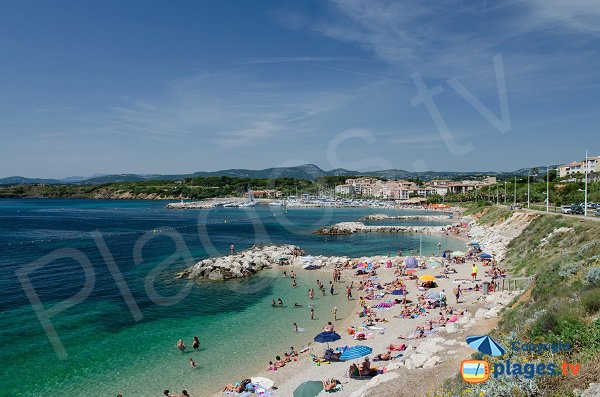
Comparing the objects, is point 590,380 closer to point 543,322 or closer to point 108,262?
point 543,322

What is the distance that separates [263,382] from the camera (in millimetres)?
14734

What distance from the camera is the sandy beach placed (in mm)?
12250

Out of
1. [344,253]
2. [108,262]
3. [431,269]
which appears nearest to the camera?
[431,269]

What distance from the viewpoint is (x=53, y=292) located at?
92.8ft

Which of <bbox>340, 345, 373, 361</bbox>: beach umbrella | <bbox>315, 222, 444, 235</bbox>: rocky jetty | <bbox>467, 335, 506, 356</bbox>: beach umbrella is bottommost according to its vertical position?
<bbox>315, 222, 444, 235</bbox>: rocky jetty

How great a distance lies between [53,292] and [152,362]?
15.4m

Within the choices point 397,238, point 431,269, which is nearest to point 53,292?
point 431,269

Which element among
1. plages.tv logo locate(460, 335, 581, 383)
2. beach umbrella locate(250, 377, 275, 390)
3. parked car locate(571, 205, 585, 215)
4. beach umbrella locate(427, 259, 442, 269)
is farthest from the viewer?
parked car locate(571, 205, 585, 215)

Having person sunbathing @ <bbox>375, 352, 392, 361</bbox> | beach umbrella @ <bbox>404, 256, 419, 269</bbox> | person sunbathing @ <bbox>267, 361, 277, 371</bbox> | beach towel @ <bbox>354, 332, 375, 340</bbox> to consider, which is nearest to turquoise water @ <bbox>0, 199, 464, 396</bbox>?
person sunbathing @ <bbox>267, 361, 277, 371</bbox>

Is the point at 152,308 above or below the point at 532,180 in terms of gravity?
below

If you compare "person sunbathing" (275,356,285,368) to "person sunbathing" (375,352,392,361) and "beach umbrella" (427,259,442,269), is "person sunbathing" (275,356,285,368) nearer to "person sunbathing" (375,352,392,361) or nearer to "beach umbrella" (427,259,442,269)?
"person sunbathing" (375,352,392,361)

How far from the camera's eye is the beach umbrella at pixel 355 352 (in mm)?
16484

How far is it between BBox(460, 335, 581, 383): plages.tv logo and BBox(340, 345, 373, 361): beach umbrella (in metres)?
5.94

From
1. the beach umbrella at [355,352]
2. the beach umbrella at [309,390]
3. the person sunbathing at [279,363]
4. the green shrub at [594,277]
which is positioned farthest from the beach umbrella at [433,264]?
the beach umbrella at [309,390]
